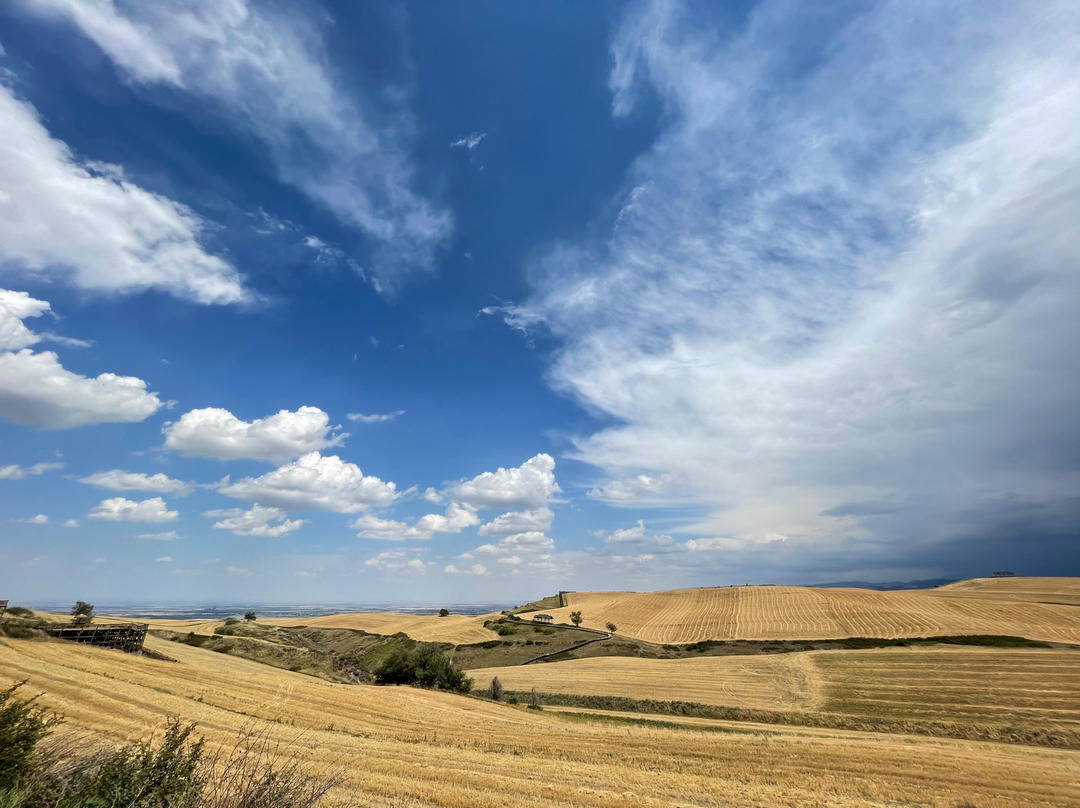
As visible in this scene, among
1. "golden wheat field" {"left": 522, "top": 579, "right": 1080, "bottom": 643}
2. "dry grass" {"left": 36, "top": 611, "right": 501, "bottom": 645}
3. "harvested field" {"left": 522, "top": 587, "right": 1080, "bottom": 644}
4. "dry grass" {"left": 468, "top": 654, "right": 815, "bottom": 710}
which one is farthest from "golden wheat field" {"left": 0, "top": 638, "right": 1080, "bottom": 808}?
"dry grass" {"left": 36, "top": 611, "right": 501, "bottom": 645}

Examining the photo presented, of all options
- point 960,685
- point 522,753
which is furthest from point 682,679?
point 522,753

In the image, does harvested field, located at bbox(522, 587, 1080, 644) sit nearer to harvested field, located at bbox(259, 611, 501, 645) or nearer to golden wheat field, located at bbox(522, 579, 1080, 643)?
golden wheat field, located at bbox(522, 579, 1080, 643)

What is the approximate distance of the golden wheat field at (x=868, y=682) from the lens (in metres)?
39.5

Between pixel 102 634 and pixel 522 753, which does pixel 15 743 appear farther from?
pixel 102 634

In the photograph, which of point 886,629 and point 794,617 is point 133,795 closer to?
point 886,629

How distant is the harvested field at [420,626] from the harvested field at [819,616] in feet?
75.7

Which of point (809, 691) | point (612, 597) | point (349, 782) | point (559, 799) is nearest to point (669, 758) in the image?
point (559, 799)

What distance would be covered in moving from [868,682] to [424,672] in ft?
150

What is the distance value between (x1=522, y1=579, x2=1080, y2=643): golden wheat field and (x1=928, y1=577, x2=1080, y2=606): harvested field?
14127mm

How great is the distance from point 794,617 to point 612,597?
64536mm

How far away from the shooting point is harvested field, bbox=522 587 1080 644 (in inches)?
2820

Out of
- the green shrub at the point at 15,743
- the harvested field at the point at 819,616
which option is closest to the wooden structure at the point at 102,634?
the green shrub at the point at 15,743

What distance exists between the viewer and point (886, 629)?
74750 millimetres

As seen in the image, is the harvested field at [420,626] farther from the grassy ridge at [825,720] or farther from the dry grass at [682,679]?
the grassy ridge at [825,720]
